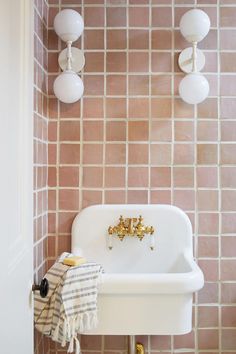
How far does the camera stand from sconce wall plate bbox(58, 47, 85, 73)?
5.39 feet

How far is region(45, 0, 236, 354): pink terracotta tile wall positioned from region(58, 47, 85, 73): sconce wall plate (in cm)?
3

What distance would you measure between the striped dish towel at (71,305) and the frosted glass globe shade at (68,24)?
2.88 feet

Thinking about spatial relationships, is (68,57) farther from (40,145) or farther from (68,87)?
(40,145)

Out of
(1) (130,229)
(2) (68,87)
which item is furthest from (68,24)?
(1) (130,229)

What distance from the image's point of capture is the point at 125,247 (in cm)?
164

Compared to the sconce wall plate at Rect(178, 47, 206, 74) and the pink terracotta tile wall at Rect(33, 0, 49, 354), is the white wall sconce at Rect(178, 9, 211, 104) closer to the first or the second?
the sconce wall plate at Rect(178, 47, 206, 74)

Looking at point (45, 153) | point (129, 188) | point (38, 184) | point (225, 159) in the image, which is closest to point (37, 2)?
point (45, 153)

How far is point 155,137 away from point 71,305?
2.47 feet

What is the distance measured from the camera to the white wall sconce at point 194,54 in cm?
152

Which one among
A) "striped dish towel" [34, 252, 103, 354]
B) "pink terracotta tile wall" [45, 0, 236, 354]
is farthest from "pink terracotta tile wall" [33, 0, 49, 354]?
"striped dish towel" [34, 252, 103, 354]

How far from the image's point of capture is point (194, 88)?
1.54 m

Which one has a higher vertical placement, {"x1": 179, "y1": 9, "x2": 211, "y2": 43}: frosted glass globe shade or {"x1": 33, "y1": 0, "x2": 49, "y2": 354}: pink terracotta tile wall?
{"x1": 179, "y1": 9, "x2": 211, "y2": 43}: frosted glass globe shade

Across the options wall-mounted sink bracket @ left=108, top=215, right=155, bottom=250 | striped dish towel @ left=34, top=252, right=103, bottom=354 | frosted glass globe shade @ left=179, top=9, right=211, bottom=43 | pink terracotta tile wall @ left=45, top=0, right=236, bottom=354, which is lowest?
striped dish towel @ left=34, top=252, right=103, bottom=354

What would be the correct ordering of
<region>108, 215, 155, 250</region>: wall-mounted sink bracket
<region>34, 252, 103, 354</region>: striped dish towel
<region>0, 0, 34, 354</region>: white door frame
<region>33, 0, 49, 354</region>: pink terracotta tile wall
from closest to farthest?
1. <region>0, 0, 34, 354</region>: white door frame
2. <region>34, 252, 103, 354</region>: striped dish towel
3. <region>33, 0, 49, 354</region>: pink terracotta tile wall
4. <region>108, 215, 155, 250</region>: wall-mounted sink bracket
